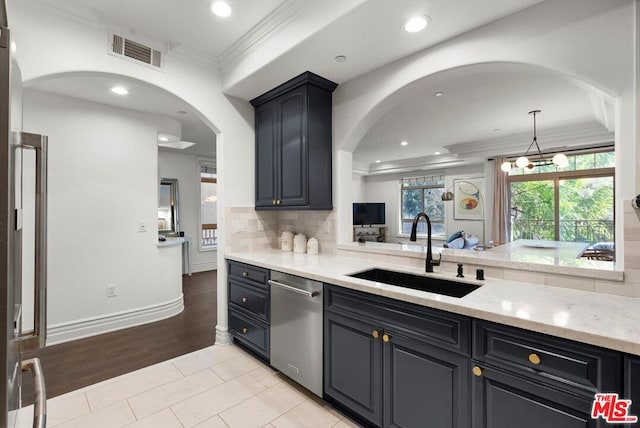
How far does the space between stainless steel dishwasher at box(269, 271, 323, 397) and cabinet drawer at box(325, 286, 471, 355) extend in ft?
0.65

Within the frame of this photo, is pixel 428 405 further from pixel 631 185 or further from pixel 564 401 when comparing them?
pixel 631 185

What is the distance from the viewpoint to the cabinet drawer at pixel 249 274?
8.04ft

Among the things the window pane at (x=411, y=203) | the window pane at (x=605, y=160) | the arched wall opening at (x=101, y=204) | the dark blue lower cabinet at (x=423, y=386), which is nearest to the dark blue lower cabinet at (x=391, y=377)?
the dark blue lower cabinet at (x=423, y=386)

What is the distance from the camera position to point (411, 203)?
8914 millimetres

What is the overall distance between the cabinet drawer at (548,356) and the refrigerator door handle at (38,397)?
1497 millimetres

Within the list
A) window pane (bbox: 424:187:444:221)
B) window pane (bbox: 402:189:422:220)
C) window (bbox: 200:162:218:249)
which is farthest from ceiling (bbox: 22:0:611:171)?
window pane (bbox: 402:189:422:220)

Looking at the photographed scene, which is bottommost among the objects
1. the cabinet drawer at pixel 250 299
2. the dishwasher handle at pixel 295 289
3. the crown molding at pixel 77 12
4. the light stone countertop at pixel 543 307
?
the cabinet drawer at pixel 250 299

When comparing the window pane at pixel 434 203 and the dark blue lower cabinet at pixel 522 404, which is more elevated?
the window pane at pixel 434 203

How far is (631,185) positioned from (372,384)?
1.67 meters

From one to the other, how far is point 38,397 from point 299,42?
2.22 m

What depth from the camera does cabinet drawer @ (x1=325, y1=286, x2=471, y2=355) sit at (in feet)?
4.46

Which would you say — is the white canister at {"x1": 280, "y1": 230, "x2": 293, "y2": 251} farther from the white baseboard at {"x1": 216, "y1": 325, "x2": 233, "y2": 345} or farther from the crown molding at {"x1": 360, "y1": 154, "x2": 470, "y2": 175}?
the crown molding at {"x1": 360, "y1": 154, "x2": 470, "y2": 175}

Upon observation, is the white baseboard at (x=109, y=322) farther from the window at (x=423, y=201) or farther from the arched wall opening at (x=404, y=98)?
the window at (x=423, y=201)

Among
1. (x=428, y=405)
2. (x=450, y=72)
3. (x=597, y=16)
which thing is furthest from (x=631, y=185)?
(x=428, y=405)
